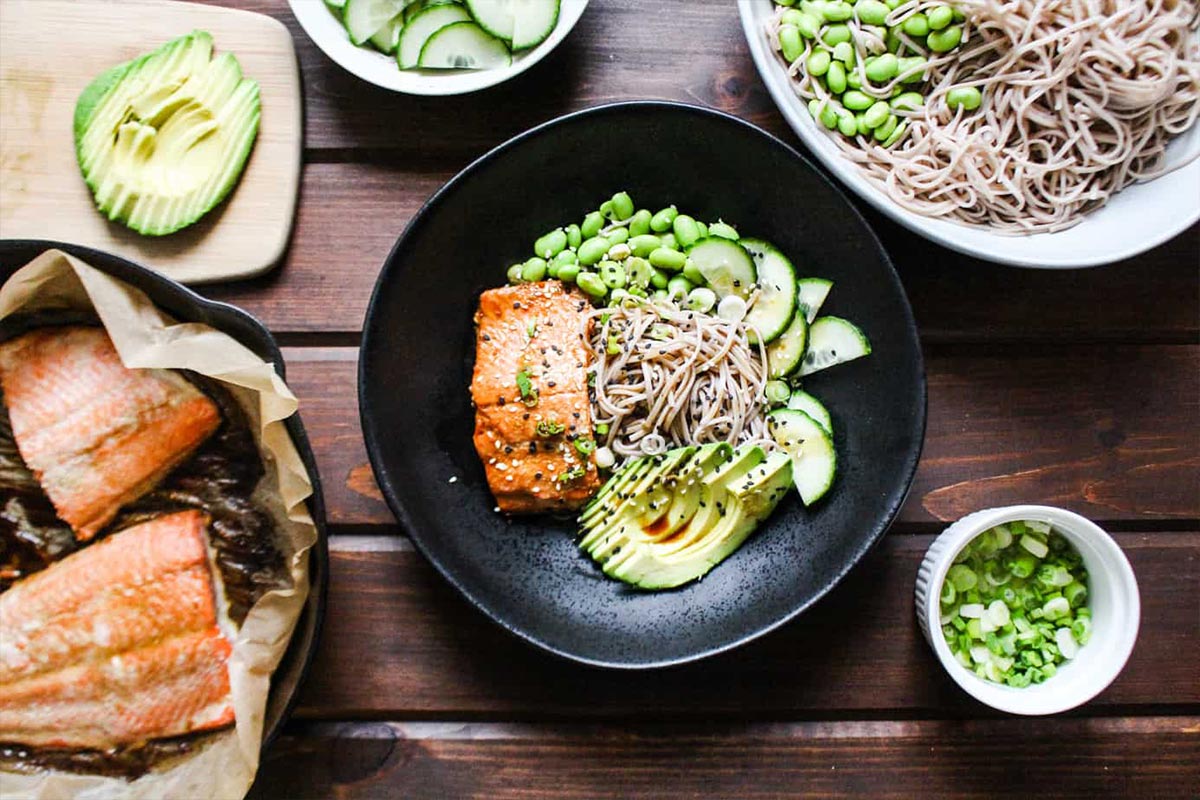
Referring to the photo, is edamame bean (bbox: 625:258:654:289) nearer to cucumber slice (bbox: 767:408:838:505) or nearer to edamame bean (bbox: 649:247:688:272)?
edamame bean (bbox: 649:247:688:272)

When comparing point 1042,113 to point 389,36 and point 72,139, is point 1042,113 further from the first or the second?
point 72,139

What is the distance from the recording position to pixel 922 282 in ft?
7.52

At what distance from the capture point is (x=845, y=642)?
88.4 inches

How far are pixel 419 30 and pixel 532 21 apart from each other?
253 millimetres

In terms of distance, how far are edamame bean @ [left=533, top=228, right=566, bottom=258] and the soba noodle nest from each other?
61 centimetres

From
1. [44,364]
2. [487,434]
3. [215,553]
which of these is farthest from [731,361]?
[44,364]

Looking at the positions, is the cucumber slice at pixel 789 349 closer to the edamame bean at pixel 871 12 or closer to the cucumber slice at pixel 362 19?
the edamame bean at pixel 871 12

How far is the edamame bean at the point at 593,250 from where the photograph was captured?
87.0 inches

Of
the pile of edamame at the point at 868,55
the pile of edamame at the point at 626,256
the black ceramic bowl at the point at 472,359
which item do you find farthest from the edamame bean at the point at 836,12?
the pile of edamame at the point at 626,256

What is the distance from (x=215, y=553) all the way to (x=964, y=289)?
5.68 feet

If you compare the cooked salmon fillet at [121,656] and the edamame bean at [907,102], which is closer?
the cooked salmon fillet at [121,656]

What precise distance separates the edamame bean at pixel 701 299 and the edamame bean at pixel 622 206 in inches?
9.0

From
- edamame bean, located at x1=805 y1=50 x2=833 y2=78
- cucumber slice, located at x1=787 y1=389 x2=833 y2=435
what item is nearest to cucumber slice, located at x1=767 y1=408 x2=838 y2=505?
cucumber slice, located at x1=787 y1=389 x2=833 y2=435

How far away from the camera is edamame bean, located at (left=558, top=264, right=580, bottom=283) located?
2189 millimetres
